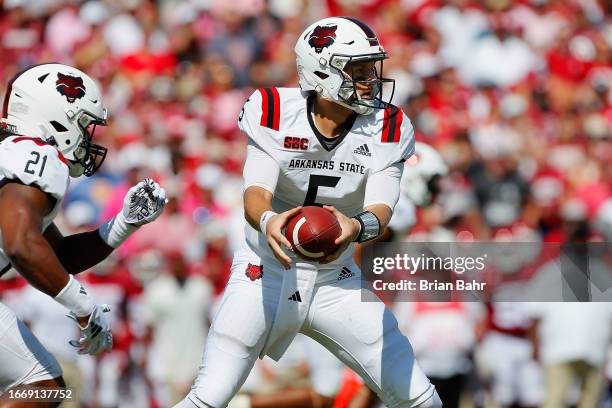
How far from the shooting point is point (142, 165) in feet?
37.5

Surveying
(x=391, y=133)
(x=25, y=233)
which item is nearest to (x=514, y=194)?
(x=391, y=133)

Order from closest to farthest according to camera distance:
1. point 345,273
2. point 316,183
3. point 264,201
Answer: point 264,201 → point 316,183 → point 345,273

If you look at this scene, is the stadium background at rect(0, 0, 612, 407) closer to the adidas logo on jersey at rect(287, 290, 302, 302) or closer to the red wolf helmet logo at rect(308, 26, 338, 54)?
the adidas logo on jersey at rect(287, 290, 302, 302)

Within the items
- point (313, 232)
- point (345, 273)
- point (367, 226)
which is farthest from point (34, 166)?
point (345, 273)

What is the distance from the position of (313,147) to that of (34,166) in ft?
4.18

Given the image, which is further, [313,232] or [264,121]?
[264,121]

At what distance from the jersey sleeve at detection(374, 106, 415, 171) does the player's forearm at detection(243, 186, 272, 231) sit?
0.57m

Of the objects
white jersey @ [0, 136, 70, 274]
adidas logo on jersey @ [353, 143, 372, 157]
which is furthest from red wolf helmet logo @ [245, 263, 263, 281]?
white jersey @ [0, 136, 70, 274]

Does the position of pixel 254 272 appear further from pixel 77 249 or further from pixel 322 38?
pixel 322 38

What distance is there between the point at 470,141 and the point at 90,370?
4740mm

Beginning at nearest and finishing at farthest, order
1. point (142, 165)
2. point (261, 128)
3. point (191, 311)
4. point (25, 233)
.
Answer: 1. point (25, 233)
2. point (261, 128)
3. point (191, 311)
4. point (142, 165)

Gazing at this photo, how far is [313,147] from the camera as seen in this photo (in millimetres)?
5426

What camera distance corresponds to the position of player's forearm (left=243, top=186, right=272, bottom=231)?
5184 mm

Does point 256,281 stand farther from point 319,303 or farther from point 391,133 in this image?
point 391,133
